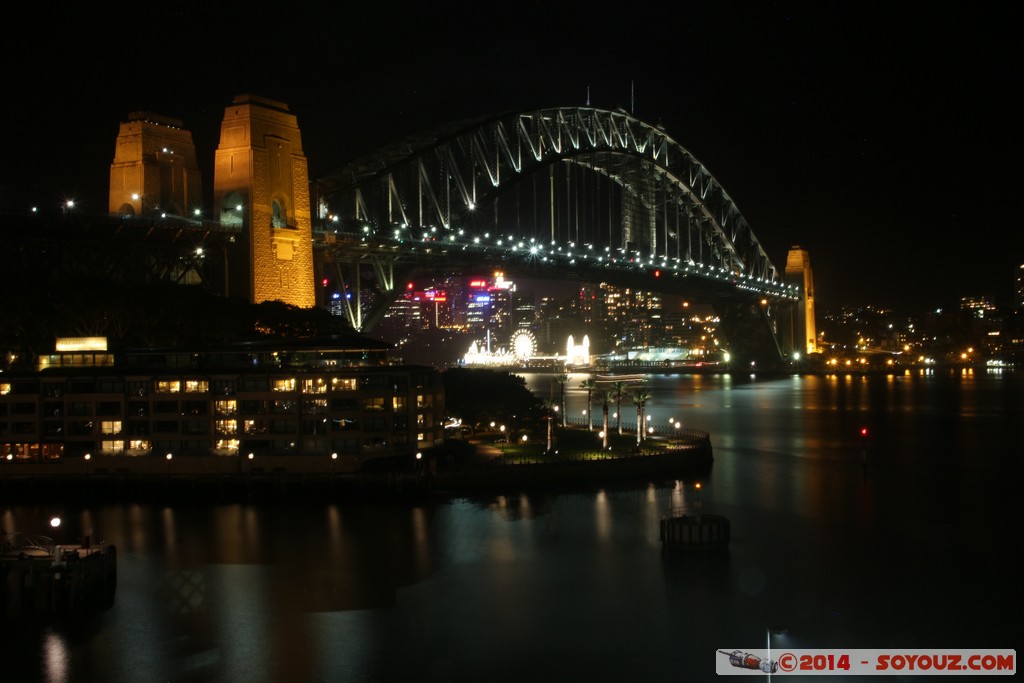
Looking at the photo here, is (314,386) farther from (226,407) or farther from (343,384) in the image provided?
(226,407)

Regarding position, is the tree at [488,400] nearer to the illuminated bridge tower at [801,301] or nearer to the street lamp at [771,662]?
the street lamp at [771,662]

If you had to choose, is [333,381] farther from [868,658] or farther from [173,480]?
[868,658]

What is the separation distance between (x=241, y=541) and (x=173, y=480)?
5226mm

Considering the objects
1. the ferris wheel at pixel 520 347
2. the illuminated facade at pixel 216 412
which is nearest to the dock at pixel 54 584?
the illuminated facade at pixel 216 412

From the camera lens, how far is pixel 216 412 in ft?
86.5

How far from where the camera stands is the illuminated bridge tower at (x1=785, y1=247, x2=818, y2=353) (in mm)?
93812

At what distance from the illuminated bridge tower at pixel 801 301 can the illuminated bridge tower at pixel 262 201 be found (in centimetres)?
6757

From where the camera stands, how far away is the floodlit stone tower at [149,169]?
106 ft

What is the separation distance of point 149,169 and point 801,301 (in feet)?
232

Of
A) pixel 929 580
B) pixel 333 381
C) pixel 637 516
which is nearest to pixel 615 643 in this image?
pixel 929 580

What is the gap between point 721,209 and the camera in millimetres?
85688

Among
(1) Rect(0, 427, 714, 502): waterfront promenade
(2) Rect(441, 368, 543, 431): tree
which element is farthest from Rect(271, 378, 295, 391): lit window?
(2) Rect(441, 368, 543, 431): tree

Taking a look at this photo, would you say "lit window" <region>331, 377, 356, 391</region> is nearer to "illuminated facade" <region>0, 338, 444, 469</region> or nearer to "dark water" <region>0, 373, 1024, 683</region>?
"illuminated facade" <region>0, 338, 444, 469</region>

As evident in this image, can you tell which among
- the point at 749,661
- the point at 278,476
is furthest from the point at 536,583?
the point at 278,476
